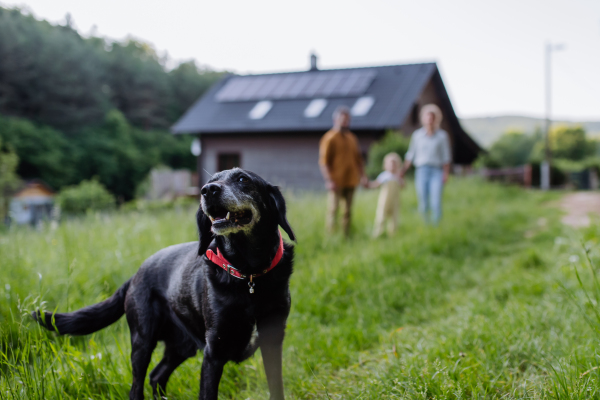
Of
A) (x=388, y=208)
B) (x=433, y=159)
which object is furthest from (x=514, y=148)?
(x=388, y=208)

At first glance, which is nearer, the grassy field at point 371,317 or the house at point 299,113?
Answer: the grassy field at point 371,317

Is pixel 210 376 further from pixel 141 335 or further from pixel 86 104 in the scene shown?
pixel 86 104

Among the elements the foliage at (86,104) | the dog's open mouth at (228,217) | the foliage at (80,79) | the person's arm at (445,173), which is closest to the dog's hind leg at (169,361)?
the dog's open mouth at (228,217)

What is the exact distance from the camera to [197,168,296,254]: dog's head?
2.03 metres

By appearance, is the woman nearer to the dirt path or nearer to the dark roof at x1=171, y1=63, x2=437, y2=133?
the dirt path

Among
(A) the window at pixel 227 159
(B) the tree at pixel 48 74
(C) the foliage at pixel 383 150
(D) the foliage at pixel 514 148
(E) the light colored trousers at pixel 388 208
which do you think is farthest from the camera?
(D) the foliage at pixel 514 148

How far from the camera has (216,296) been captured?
2.05 metres

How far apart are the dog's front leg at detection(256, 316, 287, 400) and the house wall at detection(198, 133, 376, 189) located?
2083cm

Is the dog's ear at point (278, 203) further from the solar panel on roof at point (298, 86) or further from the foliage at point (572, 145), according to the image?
the foliage at point (572, 145)

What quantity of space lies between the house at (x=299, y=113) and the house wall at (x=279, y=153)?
5cm

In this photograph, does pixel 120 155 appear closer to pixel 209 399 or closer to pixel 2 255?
pixel 2 255

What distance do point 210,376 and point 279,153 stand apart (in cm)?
2313

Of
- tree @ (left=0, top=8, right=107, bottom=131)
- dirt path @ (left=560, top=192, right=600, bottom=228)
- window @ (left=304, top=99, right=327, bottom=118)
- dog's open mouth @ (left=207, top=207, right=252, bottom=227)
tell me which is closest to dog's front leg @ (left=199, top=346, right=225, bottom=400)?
dog's open mouth @ (left=207, top=207, right=252, bottom=227)

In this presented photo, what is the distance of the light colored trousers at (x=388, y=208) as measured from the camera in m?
7.19
